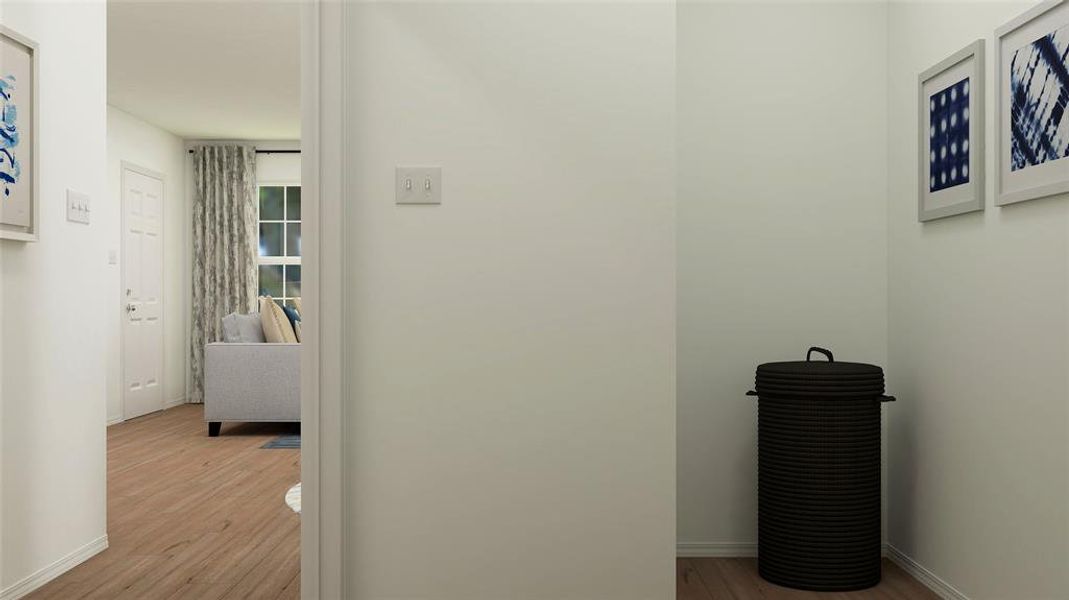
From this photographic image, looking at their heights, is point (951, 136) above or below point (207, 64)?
below

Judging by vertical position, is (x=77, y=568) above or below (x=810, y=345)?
below

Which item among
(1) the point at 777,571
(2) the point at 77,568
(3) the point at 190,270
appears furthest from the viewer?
(3) the point at 190,270

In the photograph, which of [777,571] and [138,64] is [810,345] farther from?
[138,64]

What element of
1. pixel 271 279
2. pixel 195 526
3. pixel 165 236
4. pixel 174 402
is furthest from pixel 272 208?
pixel 195 526

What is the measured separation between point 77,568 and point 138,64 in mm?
3633

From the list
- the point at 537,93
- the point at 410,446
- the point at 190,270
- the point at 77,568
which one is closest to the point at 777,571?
the point at 410,446

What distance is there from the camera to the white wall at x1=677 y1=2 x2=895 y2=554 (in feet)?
9.87

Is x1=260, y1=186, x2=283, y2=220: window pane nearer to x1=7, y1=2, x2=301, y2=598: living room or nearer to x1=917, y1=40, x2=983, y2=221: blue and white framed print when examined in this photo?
x1=7, y1=2, x2=301, y2=598: living room

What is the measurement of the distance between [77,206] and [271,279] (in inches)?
203

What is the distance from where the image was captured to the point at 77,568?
2918mm

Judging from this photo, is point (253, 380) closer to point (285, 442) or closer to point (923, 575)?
point (285, 442)

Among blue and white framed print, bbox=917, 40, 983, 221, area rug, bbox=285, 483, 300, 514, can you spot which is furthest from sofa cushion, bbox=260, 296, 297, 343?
blue and white framed print, bbox=917, 40, 983, 221

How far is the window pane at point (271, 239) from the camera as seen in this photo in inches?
318

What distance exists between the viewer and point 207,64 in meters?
5.45
